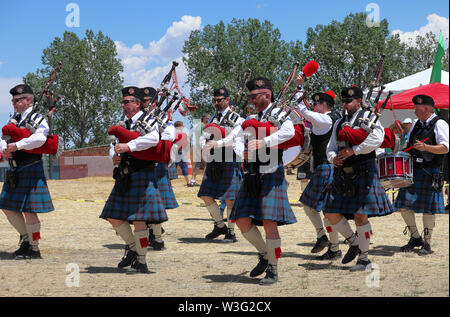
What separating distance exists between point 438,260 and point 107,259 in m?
3.54

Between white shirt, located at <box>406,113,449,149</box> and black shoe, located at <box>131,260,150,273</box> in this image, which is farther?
white shirt, located at <box>406,113,449,149</box>

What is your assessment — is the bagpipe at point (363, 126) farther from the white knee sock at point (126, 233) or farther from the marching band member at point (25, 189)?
the marching band member at point (25, 189)

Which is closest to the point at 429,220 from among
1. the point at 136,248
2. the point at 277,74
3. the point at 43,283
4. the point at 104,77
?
the point at 136,248

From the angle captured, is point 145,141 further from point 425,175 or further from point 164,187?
point 425,175

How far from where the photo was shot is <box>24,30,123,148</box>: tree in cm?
4025

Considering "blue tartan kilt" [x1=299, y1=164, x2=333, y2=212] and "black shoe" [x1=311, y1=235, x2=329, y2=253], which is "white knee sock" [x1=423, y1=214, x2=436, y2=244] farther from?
"blue tartan kilt" [x1=299, y1=164, x2=333, y2=212]

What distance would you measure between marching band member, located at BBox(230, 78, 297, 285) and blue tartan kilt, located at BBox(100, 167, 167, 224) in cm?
79

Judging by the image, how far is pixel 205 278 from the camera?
195 inches

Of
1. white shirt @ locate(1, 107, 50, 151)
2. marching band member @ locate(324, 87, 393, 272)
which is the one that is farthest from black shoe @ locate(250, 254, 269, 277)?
white shirt @ locate(1, 107, 50, 151)

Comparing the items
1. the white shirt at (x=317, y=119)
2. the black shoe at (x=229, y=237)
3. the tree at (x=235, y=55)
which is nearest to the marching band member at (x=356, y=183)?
the white shirt at (x=317, y=119)

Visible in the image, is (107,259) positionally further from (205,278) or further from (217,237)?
(217,237)

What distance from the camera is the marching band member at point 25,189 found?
5855mm

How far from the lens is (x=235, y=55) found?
3794 cm

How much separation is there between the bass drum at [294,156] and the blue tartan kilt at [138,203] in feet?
4.78
